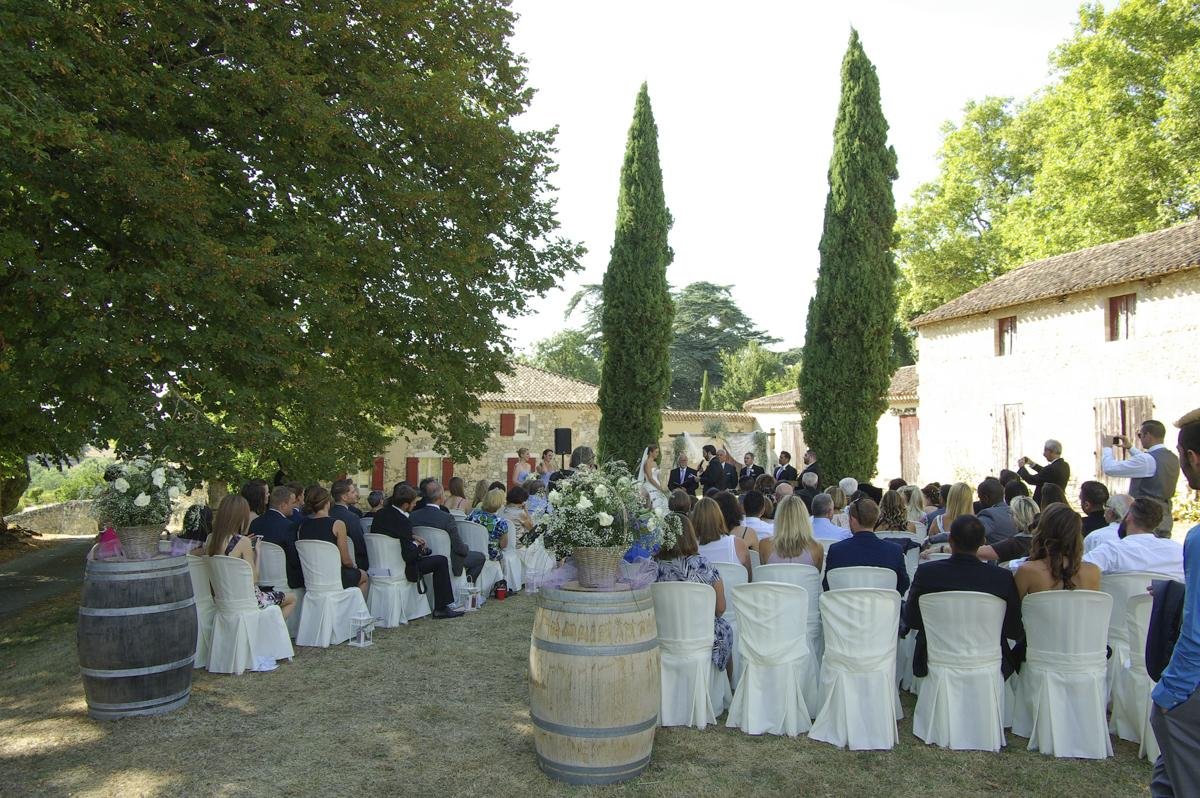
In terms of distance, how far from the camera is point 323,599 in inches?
285

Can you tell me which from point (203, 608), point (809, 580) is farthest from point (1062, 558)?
point (203, 608)

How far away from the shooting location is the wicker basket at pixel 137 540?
5582mm

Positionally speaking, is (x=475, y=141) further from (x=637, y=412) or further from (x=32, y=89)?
(x=637, y=412)

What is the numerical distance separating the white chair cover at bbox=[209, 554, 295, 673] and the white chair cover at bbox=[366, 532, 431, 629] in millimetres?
1462

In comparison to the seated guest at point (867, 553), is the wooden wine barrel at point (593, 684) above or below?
below

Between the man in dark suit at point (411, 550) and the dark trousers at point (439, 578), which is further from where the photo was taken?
the dark trousers at point (439, 578)

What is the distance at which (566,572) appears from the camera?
4.62 meters

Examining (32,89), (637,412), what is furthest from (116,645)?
(637,412)

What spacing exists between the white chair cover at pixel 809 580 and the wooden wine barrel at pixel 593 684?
1359mm

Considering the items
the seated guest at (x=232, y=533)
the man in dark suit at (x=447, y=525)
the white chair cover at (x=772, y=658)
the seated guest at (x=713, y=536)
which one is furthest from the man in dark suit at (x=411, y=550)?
the white chair cover at (x=772, y=658)

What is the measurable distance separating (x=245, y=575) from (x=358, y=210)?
5.32 m

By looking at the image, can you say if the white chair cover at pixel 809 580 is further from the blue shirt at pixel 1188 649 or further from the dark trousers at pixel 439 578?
the dark trousers at pixel 439 578

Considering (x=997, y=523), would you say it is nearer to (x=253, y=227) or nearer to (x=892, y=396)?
(x=253, y=227)

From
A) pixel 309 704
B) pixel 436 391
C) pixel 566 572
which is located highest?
pixel 436 391
